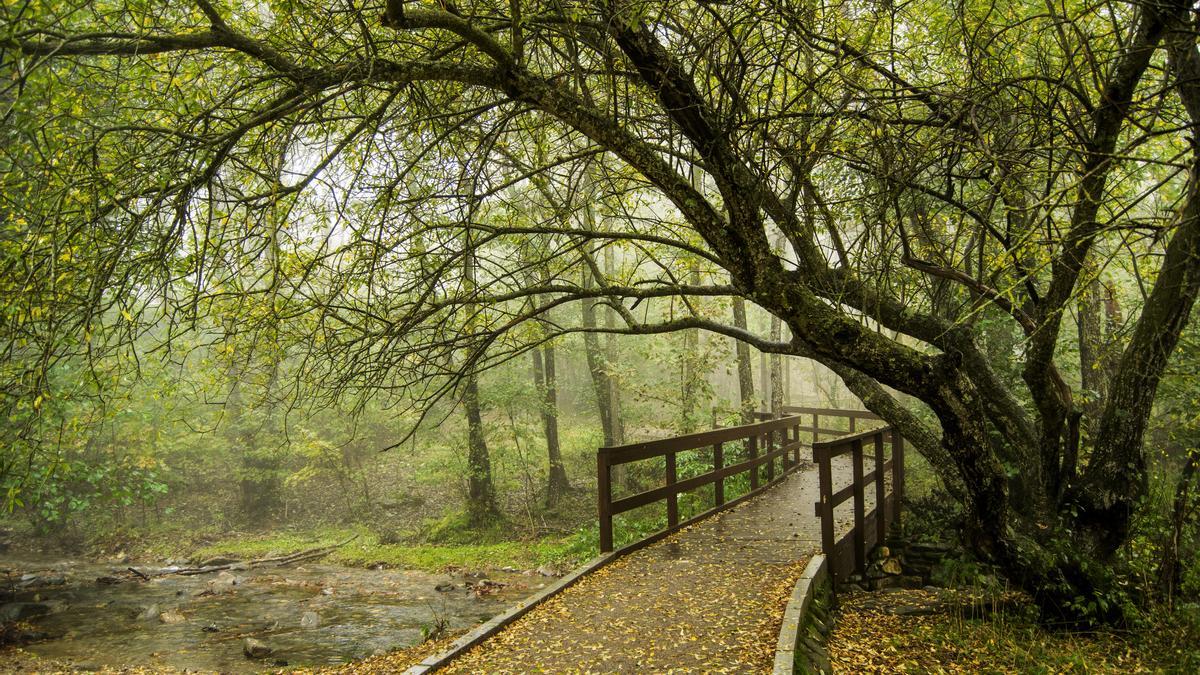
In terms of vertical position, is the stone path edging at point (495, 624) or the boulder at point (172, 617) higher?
the stone path edging at point (495, 624)

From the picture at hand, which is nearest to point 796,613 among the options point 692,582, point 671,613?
point 671,613

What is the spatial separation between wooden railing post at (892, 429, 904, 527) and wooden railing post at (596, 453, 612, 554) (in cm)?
432

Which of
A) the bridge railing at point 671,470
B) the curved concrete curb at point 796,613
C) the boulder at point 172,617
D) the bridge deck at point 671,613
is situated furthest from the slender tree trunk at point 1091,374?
the boulder at point 172,617

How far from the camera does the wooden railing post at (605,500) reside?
22.3 feet

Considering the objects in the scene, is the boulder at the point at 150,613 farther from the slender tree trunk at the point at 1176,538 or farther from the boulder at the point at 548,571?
the slender tree trunk at the point at 1176,538

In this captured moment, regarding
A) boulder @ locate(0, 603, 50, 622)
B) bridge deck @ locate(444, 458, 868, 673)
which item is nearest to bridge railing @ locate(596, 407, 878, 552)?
bridge deck @ locate(444, 458, 868, 673)

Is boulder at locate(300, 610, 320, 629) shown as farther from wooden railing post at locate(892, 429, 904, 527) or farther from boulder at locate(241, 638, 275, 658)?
wooden railing post at locate(892, 429, 904, 527)

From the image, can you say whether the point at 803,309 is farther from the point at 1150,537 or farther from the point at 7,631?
the point at 7,631

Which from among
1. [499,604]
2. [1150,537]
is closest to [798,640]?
[1150,537]

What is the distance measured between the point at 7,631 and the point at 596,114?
1069cm

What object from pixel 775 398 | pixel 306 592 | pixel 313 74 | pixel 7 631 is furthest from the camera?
pixel 775 398

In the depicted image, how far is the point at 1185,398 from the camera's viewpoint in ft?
26.3

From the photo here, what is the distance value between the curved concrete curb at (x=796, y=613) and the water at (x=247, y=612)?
181 inches

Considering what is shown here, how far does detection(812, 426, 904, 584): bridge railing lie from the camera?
6.34 m
